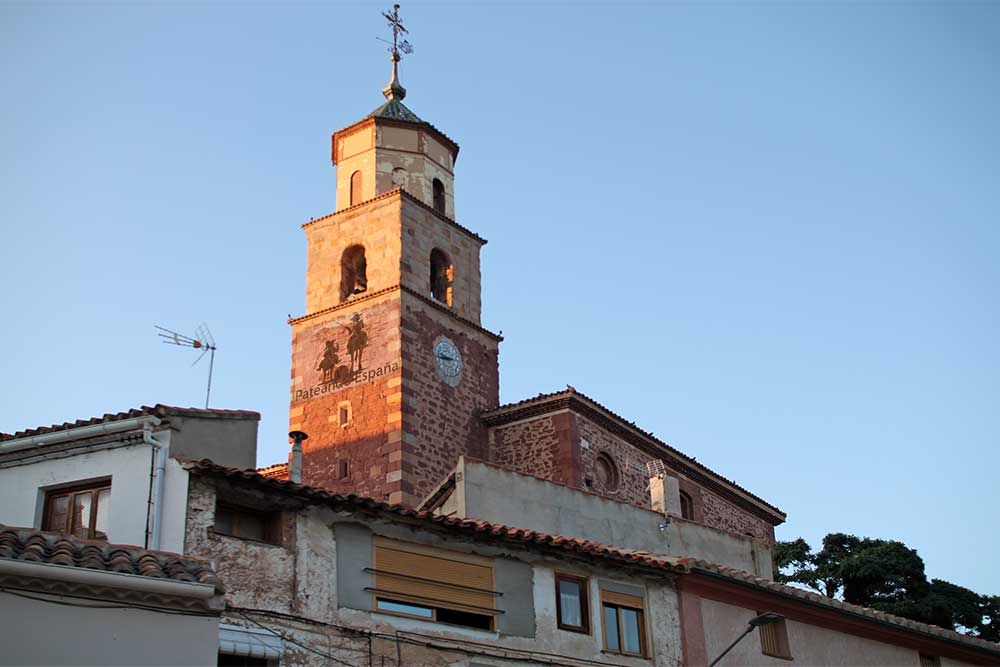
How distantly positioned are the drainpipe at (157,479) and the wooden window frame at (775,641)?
33.5ft

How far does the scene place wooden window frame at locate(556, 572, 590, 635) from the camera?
59.8ft

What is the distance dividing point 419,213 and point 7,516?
59.8 ft

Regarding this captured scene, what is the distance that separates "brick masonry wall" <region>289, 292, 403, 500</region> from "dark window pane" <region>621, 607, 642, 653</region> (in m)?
10.6

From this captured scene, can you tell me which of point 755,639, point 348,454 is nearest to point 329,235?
point 348,454

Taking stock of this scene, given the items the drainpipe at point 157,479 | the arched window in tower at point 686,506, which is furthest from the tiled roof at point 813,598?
the arched window in tower at point 686,506


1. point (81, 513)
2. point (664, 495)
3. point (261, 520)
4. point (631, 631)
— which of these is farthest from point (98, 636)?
point (664, 495)

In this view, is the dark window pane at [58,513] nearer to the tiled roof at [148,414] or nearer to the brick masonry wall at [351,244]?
the tiled roof at [148,414]

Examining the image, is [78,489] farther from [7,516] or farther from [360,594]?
[360,594]

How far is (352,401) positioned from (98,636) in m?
19.2

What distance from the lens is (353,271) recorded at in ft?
110

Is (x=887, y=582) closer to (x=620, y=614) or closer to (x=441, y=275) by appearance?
(x=441, y=275)

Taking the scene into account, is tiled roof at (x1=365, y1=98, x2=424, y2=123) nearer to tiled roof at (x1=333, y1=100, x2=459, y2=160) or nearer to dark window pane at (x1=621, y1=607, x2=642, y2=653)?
tiled roof at (x1=333, y1=100, x2=459, y2=160)

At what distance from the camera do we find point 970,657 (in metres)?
25.5

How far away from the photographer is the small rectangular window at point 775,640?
21.1 m
